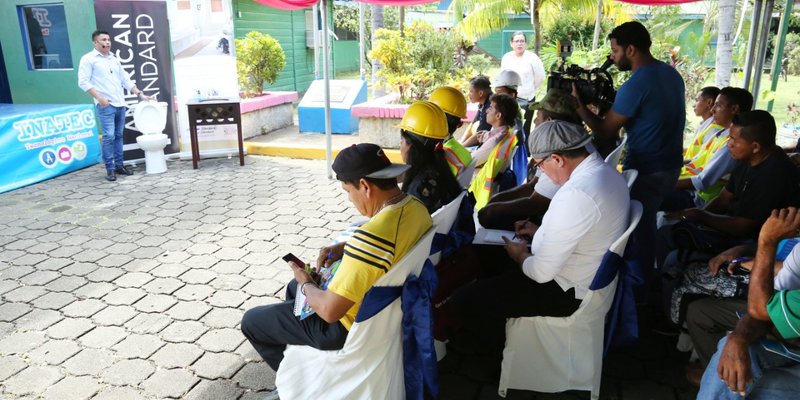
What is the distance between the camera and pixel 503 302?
259 cm

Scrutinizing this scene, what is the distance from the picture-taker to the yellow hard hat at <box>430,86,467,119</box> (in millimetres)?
3961

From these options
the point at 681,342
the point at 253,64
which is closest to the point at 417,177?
the point at 681,342

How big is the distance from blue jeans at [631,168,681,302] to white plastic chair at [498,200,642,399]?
109cm

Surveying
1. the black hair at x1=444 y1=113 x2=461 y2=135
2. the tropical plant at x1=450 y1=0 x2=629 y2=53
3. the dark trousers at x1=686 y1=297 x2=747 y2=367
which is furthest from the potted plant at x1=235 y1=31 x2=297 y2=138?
the dark trousers at x1=686 y1=297 x2=747 y2=367

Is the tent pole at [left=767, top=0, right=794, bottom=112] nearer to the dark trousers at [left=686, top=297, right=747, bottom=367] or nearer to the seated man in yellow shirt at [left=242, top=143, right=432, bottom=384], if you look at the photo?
the dark trousers at [left=686, top=297, right=747, bottom=367]

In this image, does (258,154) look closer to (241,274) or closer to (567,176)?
(241,274)

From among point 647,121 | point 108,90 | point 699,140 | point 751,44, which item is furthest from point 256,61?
point 647,121

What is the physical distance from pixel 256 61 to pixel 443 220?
27.8 feet

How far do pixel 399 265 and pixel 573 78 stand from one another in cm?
268

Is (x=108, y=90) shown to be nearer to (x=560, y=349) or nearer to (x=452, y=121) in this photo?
(x=452, y=121)

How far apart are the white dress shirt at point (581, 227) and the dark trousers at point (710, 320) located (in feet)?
1.86

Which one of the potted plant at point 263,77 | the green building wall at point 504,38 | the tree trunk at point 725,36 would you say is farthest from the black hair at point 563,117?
the green building wall at point 504,38

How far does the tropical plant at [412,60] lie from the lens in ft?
29.2

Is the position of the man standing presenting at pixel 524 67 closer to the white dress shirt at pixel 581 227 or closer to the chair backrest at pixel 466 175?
the chair backrest at pixel 466 175
